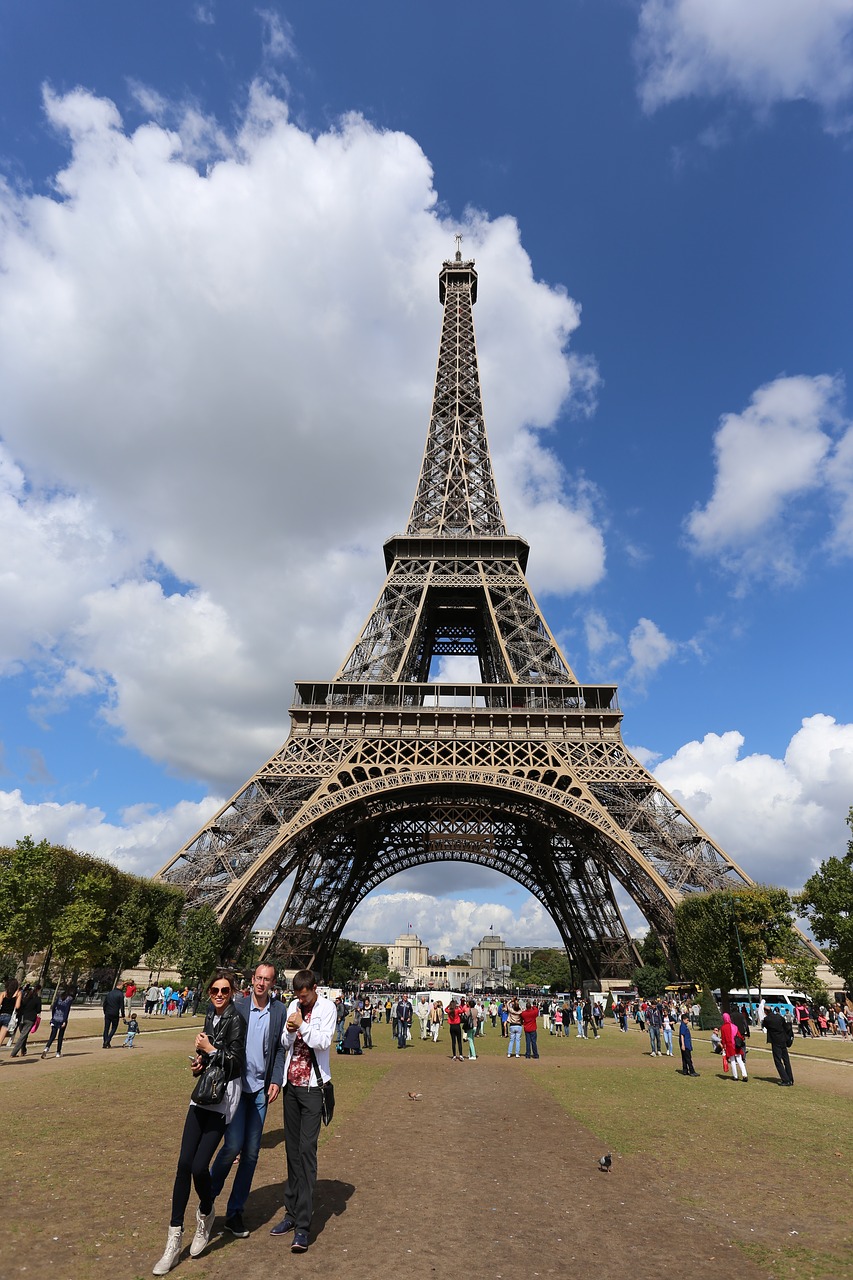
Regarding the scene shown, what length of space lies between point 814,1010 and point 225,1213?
4358 cm

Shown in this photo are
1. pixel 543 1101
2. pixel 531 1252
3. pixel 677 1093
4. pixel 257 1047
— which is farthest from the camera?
pixel 677 1093

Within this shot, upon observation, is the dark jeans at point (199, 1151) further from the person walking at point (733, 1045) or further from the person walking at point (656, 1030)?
the person walking at point (656, 1030)

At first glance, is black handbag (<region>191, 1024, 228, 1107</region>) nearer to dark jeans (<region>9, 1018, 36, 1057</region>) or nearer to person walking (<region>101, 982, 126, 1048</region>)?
dark jeans (<region>9, 1018, 36, 1057</region>)

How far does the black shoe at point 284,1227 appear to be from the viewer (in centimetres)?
602

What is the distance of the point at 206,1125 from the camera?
5.45 m

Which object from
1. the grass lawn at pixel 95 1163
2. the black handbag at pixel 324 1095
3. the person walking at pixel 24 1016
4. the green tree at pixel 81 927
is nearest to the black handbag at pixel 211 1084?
the black handbag at pixel 324 1095

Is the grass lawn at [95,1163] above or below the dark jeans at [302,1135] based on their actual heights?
below

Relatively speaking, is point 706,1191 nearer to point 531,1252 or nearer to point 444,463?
point 531,1252

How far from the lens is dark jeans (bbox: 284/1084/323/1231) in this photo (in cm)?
589

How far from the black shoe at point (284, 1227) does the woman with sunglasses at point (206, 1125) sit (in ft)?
2.22

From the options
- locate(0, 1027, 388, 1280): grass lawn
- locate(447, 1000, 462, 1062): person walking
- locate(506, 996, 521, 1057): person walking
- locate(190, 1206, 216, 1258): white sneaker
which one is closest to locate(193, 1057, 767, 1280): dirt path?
locate(190, 1206, 216, 1258): white sneaker

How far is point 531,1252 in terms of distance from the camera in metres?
5.64

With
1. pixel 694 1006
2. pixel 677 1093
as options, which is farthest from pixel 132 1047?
pixel 694 1006

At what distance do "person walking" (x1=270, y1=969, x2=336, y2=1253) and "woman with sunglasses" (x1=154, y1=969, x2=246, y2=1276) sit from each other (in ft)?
1.64
